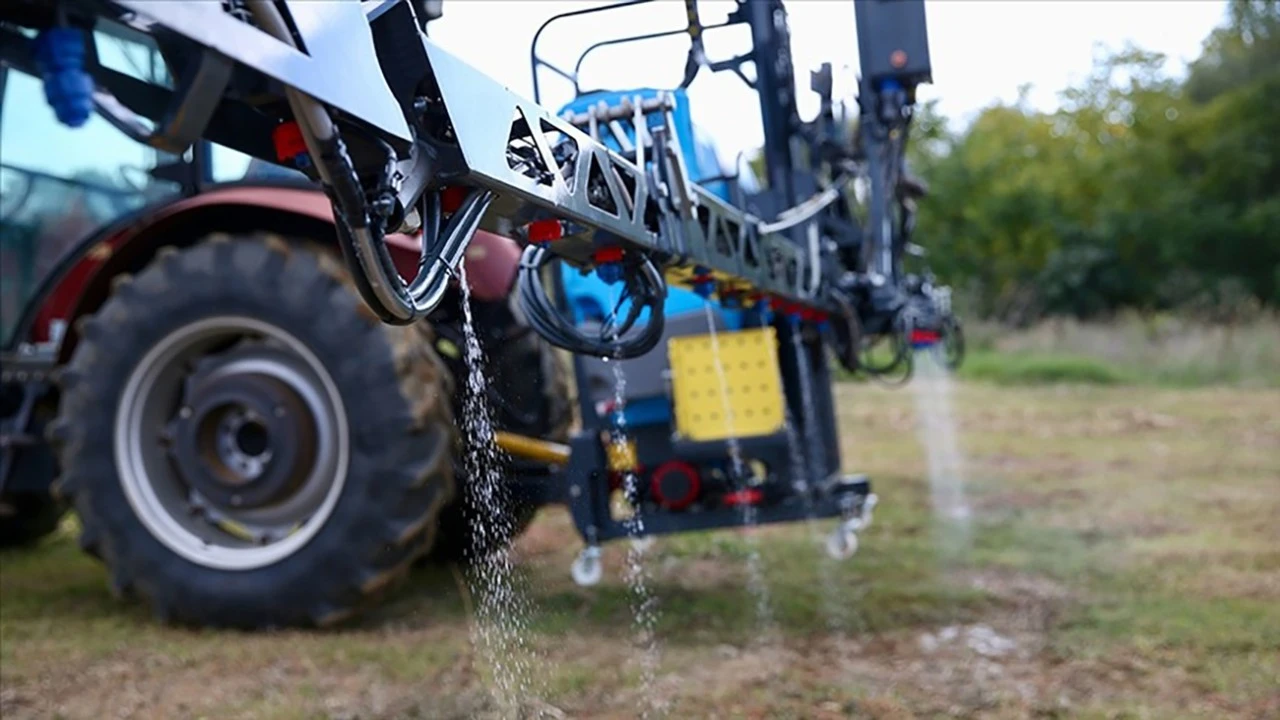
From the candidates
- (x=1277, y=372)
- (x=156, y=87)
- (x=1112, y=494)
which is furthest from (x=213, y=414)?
(x=1277, y=372)

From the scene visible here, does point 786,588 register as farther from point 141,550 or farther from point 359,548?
point 141,550

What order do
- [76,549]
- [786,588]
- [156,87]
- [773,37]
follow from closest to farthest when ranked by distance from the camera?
[156,87] → [773,37] → [786,588] → [76,549]

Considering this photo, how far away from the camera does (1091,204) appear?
92.9 ft

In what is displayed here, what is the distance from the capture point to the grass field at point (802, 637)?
3.14 metres

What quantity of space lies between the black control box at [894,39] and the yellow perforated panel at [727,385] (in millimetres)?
1171

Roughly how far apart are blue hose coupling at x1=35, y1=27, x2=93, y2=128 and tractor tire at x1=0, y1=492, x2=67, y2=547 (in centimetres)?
457

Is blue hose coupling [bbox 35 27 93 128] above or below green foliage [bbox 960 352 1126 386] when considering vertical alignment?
above

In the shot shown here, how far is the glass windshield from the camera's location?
4.71m

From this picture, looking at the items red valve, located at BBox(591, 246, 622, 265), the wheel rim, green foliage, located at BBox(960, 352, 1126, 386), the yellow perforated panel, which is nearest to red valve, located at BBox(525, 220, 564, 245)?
red valve, located at BBox(591, 246, 622, 265)

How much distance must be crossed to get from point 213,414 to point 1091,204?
1067 inches

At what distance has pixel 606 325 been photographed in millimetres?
2727

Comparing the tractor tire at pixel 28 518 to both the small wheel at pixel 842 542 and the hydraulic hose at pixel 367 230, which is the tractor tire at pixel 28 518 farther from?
the hydraulic hose at pixel 367 230

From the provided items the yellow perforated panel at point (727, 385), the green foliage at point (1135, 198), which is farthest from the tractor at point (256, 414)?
the green foliage at point (1135, 198)

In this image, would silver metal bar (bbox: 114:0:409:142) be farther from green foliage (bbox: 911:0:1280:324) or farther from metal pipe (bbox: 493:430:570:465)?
green foliage (bbox: 911:0:1280:324)
